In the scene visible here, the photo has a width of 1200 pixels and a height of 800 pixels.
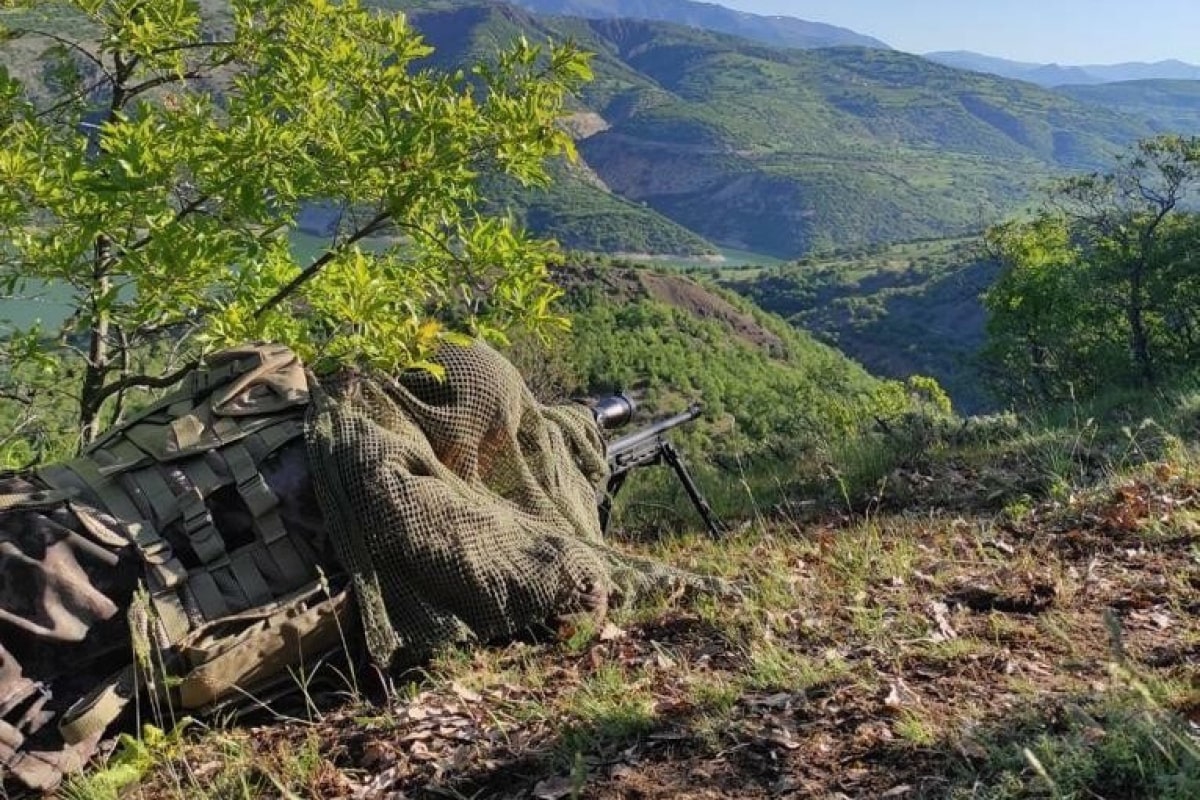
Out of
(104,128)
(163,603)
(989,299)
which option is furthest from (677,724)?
(989,299)

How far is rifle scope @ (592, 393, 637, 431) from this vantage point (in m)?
4.18

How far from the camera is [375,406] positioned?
123 inches

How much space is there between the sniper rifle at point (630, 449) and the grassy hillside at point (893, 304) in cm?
6058

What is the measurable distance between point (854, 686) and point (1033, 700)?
0.42 metres

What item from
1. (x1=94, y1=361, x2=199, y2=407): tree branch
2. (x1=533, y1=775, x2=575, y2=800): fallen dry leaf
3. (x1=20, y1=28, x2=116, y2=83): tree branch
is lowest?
(x1=533, y1=775, x2=575, y2=800): fallen dry leaf

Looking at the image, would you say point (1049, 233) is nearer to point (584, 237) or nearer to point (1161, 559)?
point (1161, 559)

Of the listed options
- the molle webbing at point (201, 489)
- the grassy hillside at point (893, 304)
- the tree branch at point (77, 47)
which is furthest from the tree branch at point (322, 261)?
the grassy hillside at point (893, 304)

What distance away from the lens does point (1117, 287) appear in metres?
25.7

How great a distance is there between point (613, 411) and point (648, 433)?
239 millimetres

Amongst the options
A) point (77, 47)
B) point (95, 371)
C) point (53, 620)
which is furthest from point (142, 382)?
point (53, 620)

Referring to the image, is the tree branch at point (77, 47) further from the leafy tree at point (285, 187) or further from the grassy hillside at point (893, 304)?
the grassy hillside at point (893, 304)

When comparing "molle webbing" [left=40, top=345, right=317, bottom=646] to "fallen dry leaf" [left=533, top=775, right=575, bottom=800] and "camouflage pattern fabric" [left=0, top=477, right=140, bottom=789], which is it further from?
"fallen dry leaf" [left=533, top=775, right=575, bottom=800]

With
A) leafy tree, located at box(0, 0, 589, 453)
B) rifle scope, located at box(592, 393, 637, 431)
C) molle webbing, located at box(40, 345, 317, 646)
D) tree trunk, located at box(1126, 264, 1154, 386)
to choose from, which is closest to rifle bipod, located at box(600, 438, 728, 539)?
rifle scope, located at box(592, 393, 637, 431)

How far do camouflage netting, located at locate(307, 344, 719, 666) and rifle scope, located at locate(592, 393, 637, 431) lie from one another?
65 centimetres
